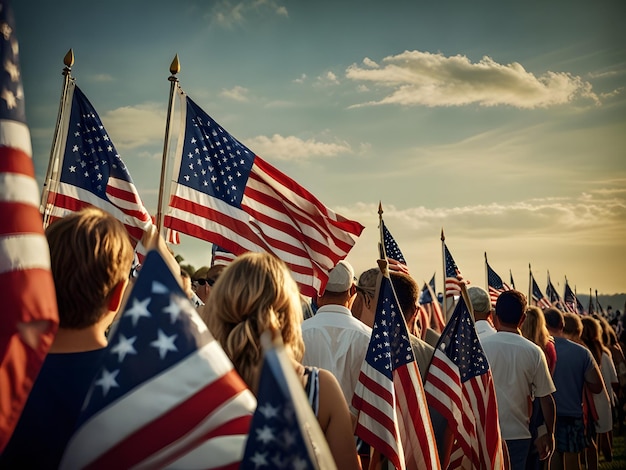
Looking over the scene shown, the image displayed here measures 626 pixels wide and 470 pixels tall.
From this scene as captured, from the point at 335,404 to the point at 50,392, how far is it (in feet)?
3.98

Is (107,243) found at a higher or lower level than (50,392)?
higher

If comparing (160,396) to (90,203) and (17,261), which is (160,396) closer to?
(17,261)

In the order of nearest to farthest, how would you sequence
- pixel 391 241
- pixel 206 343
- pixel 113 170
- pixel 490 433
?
pixel 206 343 < pixel 490 433 < pixel 113 170 < pixel 391 241

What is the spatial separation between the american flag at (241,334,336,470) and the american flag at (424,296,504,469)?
4.16 metres

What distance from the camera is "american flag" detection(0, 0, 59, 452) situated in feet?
6.72

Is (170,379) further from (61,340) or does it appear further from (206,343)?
(61,340)

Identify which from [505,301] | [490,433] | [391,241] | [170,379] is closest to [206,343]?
[170,379]

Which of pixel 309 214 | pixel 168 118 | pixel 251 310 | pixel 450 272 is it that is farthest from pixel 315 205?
pixel 450 272

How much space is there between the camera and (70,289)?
2.49 metres

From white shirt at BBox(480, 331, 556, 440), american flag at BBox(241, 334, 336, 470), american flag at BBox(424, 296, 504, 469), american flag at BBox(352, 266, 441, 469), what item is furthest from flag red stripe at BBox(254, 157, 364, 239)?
american flag at BBox(241, 334, 336, 470)

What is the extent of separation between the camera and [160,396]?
2.26 m

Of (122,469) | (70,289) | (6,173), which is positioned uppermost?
(6,173)

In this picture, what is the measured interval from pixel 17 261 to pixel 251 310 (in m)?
1.08

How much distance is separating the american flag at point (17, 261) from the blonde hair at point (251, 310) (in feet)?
3.02
